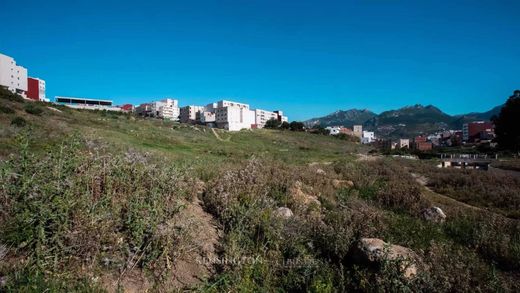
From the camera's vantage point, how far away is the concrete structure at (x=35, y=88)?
242 ft

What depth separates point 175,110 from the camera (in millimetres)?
121812

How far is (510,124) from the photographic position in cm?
4078

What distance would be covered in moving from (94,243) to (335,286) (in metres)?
2.81

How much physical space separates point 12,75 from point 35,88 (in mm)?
11726

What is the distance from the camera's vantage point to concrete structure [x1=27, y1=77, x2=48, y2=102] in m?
73.6

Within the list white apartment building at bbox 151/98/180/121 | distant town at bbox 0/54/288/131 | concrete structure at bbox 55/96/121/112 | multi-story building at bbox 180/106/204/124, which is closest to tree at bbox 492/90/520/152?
distant town at bbox 0/54/288/131

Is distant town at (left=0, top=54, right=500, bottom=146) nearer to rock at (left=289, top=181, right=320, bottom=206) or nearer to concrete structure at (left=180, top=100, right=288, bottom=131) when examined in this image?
concrete structure at (left=180, top=100, right=288, bottom=131)

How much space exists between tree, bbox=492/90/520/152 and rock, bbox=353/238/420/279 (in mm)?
48535

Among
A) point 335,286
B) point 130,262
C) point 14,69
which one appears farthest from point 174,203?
point 14,69

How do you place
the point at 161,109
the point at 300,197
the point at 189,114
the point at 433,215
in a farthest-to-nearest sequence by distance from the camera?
the point at 189,114, the point at 161,109, the point at 433,215, the point at 300,197

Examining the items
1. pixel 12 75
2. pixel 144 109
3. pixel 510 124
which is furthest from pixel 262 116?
pixel 510 124

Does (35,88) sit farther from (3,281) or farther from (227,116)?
(3,281)

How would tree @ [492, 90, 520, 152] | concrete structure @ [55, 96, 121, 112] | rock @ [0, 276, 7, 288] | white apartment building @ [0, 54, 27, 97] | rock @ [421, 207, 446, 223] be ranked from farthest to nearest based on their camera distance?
concrete structure @ [55, 96, 121, 112] < white apartment building @ [0, 54, 27, 97] < tree @ [492, 90, 520, 152] < rock @ [421, 207, 446, 223] < rock @ [0, 276, 7, 288]

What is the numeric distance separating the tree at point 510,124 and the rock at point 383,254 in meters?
48.5
